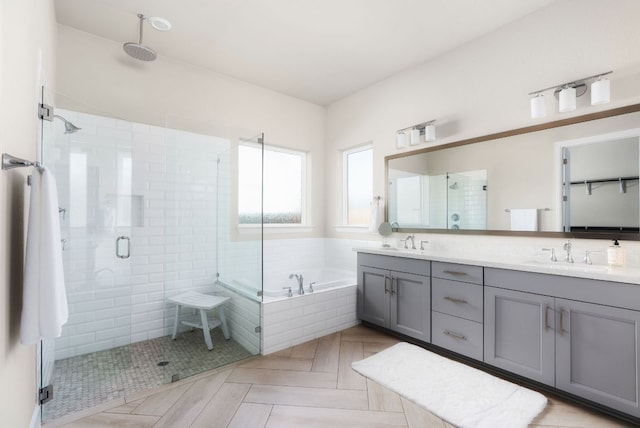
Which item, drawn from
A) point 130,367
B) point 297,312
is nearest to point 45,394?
point 130,367

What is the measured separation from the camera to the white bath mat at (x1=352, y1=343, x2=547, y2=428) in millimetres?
1738

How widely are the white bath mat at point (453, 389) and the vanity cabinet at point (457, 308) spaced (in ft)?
0.51

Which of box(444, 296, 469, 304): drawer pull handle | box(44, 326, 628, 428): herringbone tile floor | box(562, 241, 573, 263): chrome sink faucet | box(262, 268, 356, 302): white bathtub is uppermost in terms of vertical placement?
box(562, 241, 573, 263): chrome sink faucet

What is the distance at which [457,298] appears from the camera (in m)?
2.39

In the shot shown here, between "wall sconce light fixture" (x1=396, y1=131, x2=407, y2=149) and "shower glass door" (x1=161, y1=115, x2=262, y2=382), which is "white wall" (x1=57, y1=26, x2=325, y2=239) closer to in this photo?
"shower glass door" (x1=161, y1=115, x2=262, y2=382)

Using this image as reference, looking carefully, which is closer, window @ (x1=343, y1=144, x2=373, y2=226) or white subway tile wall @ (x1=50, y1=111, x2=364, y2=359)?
white subway tile wall @ (x1=50, y1=111, x2=364, y2=359)

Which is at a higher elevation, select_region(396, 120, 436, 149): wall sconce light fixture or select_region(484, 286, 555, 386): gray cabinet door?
select_region(396, 120, 436, 149): wall sconce light fixture

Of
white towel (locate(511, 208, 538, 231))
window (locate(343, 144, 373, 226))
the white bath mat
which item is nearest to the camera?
the white bath mat

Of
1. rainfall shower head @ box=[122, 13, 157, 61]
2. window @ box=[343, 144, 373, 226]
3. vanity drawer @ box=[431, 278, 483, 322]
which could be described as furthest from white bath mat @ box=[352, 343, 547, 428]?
rainfall shower head @ box=[122, 13, 157, 61]

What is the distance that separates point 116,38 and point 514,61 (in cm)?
352

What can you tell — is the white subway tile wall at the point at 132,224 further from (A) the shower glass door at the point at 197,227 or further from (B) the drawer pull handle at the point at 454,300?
(B) the drawer pull handle at the point at 454,300

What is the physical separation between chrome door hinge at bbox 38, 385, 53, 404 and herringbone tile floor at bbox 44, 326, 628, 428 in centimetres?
15

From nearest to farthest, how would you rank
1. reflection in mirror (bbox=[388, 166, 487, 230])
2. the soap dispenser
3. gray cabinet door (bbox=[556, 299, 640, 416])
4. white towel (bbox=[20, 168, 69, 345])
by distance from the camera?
1. white towel (bbox=[20, 168, 69, 345])
2. gray cabinet door (bbox=[556, 299, 640, 416])
3. the soap dispenser
4. reflection in mirror (bbox=[388, 166, 487, 230])

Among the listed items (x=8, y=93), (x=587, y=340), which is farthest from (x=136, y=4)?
(x=587, y=340)
